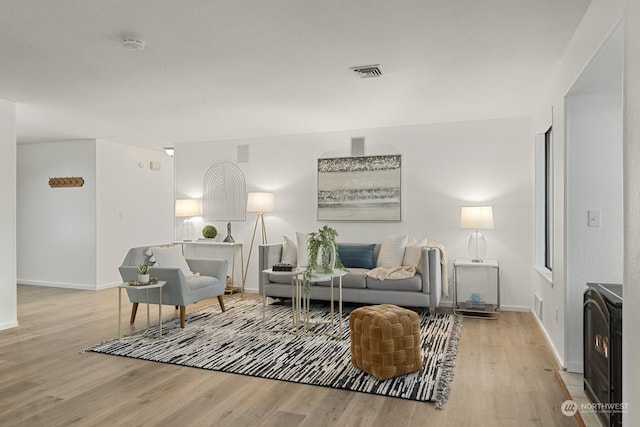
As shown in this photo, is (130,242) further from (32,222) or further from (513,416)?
(513,416)

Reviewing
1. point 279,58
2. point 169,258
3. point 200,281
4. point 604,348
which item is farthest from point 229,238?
point 604,348

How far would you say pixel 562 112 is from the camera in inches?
129

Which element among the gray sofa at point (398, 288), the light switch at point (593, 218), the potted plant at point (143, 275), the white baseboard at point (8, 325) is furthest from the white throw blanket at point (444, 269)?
the white baseboard at point (8, 325)

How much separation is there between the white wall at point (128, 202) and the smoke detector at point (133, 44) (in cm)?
450

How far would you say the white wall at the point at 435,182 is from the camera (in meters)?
5.54

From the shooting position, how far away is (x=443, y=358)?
12.1 feet

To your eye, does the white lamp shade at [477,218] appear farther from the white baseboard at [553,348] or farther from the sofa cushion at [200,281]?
the sofa cushion at [200,281]

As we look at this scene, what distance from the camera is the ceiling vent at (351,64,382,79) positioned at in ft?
12.0

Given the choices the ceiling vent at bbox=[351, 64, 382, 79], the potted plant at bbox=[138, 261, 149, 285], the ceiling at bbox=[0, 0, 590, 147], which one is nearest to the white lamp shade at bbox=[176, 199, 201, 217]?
the ceiling at bbox=[0, 0, 590, 147]

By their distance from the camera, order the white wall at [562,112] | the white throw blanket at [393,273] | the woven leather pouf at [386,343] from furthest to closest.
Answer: the white throw blanket at [393,273], the woven leather pouf at [386,343], the white wall at [562,112]

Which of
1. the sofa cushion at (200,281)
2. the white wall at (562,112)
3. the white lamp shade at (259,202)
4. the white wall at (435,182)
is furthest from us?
the white lamp shade at (259,202)

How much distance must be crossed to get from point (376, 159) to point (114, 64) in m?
3.56

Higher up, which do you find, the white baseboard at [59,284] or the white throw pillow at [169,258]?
the white throw pillow at [169,258]

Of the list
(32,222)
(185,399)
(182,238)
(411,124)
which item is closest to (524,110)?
(411,124)
